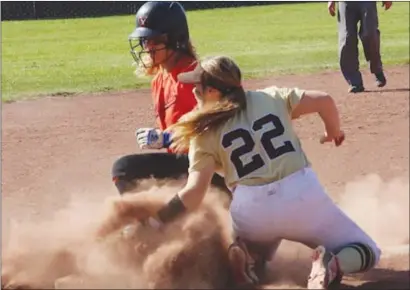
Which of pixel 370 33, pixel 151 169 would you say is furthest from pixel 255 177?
pixel 370 33

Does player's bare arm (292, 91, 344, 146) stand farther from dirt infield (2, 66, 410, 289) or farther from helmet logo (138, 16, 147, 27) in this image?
helmet logo (138, 16, 147, 27)

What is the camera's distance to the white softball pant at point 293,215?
3.44m

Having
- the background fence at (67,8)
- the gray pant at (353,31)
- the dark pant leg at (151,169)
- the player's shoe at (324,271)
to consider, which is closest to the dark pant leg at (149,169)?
the dark pant leg at (151,169)

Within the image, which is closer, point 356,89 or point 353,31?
point 356,89

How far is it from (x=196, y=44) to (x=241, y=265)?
254 inches

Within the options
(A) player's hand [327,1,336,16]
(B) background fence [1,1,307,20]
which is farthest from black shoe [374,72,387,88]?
(B) background fence [1,1,307,20]

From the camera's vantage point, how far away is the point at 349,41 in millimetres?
9312

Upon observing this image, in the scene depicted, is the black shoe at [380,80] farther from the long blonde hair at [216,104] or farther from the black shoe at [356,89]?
the long blonde hair at [216,104]

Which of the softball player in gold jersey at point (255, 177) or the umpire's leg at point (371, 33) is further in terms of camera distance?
the umpire's leg at point (371, 33)

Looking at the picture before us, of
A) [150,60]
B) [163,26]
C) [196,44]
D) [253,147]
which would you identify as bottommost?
[196,44]

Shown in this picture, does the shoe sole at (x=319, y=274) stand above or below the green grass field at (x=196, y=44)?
above

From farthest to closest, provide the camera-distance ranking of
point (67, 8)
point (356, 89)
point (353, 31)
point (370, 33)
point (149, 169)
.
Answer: point (67, 8) < point (370, 33) < point (353, 31) < point (356, 89) < point (149, 169)

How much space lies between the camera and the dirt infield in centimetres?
459

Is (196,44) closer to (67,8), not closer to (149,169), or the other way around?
(67,8)
